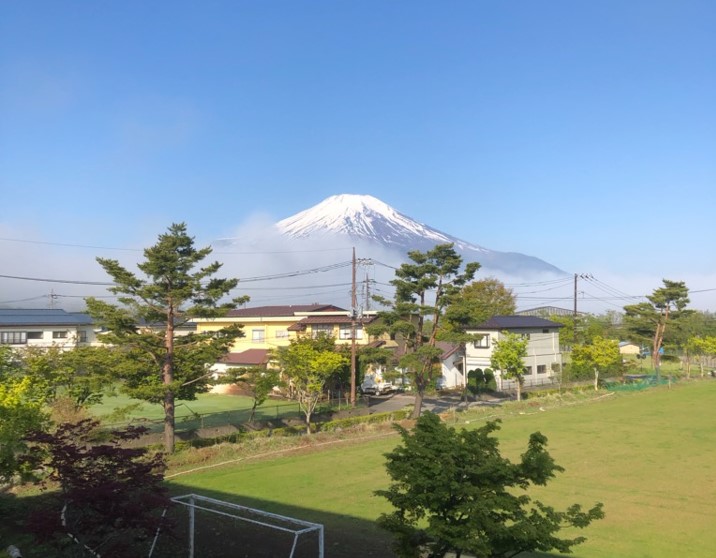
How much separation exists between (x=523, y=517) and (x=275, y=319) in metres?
35.1

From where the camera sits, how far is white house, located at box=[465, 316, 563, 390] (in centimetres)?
3888

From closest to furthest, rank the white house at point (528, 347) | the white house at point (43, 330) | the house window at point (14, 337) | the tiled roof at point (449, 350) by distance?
the tiled roof at point (449, 350) < the white house at point (528, 347) < the house window at point (14, 337) < the white house at point (43, 330)

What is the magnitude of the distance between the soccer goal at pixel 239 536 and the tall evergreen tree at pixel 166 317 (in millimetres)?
7755

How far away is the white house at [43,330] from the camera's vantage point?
4316 centimetres

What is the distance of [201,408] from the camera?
30266 millimetres

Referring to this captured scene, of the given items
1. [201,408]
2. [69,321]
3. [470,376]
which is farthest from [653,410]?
[69,321]

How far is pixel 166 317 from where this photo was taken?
19750 mm

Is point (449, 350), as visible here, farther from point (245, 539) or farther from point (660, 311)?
point (245, 539)

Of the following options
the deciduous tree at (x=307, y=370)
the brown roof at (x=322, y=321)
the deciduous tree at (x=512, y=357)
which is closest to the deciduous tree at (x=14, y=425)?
the deciduous tree at (x=307, y=370)

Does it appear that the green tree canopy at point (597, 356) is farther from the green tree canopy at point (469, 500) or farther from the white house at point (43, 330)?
the white house at point (43, 330)

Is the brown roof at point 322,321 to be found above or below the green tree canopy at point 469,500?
above

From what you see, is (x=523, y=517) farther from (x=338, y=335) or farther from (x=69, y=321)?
(x=69, y=321)

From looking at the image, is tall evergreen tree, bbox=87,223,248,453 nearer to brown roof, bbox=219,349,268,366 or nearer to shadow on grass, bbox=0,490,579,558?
shadow on grass, bbox=0,490,579,558

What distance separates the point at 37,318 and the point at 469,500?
48.3 metres
